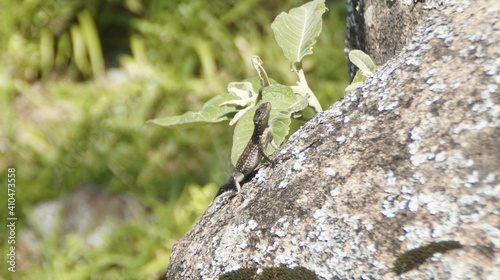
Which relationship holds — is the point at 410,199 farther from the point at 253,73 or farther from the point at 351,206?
the point at 253,73

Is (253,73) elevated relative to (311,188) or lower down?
elevated

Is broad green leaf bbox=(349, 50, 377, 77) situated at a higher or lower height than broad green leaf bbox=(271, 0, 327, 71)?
lower

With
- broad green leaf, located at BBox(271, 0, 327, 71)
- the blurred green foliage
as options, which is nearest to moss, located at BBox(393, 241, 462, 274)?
broad green leaf, located at BBox(271, 0, 327, 71)

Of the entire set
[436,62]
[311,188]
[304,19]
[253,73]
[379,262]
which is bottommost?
[379,262]

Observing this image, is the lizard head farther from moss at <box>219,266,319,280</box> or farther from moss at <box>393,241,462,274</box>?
moss at <box>393,241,462,274</box>

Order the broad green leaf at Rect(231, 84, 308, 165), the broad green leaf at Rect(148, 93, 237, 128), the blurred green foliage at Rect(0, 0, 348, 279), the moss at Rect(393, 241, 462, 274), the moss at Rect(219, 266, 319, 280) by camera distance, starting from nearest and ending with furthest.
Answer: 1. the moss at Rect(393, 241, 462, 274)
2. the moss at Rect(219, 266, 319, 280)
3. the broad green leaf at Rect(231, 84, 308, 165)
4. the broad green leaf at Rect(148, 93, 237, 128)
5. the blurred green foliage at Rect(0, 0, 348, 279)

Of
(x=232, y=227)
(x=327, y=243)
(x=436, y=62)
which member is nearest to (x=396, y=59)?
(x=436, y=62)

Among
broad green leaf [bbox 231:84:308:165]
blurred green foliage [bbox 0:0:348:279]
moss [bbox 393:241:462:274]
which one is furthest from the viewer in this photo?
blurred green foliage [bbox 0:0:348:279]
